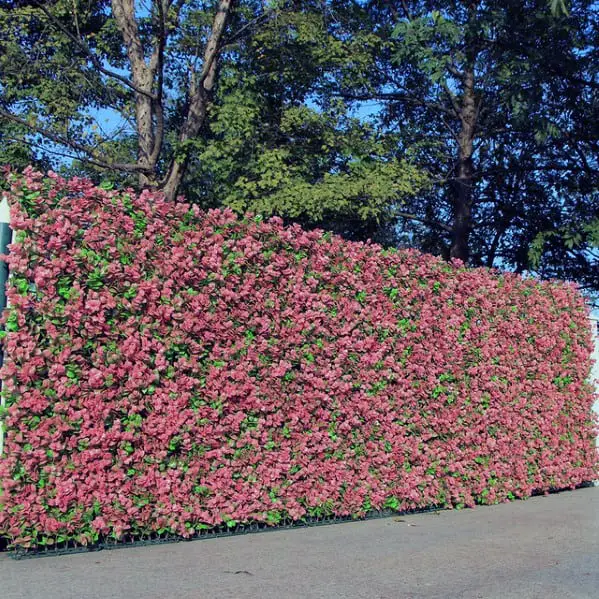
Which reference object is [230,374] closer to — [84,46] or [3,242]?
[3,242]

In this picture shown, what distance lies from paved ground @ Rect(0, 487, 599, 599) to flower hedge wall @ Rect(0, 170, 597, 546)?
0.41m

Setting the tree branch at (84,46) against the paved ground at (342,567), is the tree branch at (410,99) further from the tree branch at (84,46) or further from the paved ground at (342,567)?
the paved ground at (342,567)

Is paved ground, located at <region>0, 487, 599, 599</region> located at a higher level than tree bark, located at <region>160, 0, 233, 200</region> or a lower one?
lower

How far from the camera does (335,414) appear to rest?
797 centimetres

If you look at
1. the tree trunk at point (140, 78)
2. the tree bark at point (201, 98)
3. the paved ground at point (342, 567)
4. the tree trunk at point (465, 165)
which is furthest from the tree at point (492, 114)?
the paved ground at point (342, 567)

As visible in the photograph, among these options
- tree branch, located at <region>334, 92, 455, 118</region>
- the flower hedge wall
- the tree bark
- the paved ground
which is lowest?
the paved ground

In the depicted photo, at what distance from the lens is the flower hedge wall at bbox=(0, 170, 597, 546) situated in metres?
6.08

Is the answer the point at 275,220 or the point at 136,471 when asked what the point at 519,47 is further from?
the point at 136,471

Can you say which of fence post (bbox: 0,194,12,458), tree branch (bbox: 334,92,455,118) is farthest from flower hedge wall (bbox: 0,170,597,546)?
tree branch (bbox: 334,92,455,118)

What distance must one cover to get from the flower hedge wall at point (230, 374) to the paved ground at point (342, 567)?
41 cm

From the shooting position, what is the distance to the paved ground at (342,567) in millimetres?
5180

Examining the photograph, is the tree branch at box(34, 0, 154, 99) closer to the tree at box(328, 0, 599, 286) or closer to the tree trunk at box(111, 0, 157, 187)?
the tree trunk at box(111, 0, 157, 187)

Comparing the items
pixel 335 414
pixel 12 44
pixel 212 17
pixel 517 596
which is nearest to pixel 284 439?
pixel 335 414

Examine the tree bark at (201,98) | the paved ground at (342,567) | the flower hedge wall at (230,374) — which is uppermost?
the tree bark at (201,98)
